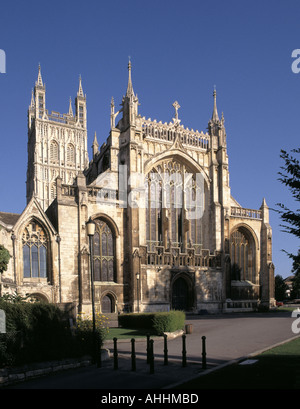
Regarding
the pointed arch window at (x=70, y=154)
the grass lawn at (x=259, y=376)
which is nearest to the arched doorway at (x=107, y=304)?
the grass lawn at (x=259, y=376)

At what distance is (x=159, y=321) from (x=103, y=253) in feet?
48.4

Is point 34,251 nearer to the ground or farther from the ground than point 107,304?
farther from the ground

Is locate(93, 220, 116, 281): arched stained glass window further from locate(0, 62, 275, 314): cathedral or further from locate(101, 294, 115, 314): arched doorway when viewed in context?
locate(101, 294, 115, 314): arched doorway

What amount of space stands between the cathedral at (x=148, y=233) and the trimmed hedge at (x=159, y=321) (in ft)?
20.8

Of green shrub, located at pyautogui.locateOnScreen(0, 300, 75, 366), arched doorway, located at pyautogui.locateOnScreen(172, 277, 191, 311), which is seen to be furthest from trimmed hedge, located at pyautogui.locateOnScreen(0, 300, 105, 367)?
arched doorway, located at pyautogui.locateOnScreen(172, 277, 191, 311)

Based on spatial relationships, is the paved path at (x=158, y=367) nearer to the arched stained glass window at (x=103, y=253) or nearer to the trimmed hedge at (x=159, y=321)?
the trimmed hedge at (x=159, y=321)

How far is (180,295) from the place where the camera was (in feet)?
122

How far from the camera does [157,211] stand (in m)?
37.8

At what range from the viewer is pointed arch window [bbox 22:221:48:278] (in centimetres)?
3097

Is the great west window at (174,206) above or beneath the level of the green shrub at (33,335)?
above

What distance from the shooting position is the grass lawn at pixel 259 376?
30.5 ft

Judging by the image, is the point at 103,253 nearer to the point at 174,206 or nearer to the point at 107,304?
the point at 107,304

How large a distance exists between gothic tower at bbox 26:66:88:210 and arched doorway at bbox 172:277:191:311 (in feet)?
159

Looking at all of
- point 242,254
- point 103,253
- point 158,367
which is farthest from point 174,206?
point 158,367
